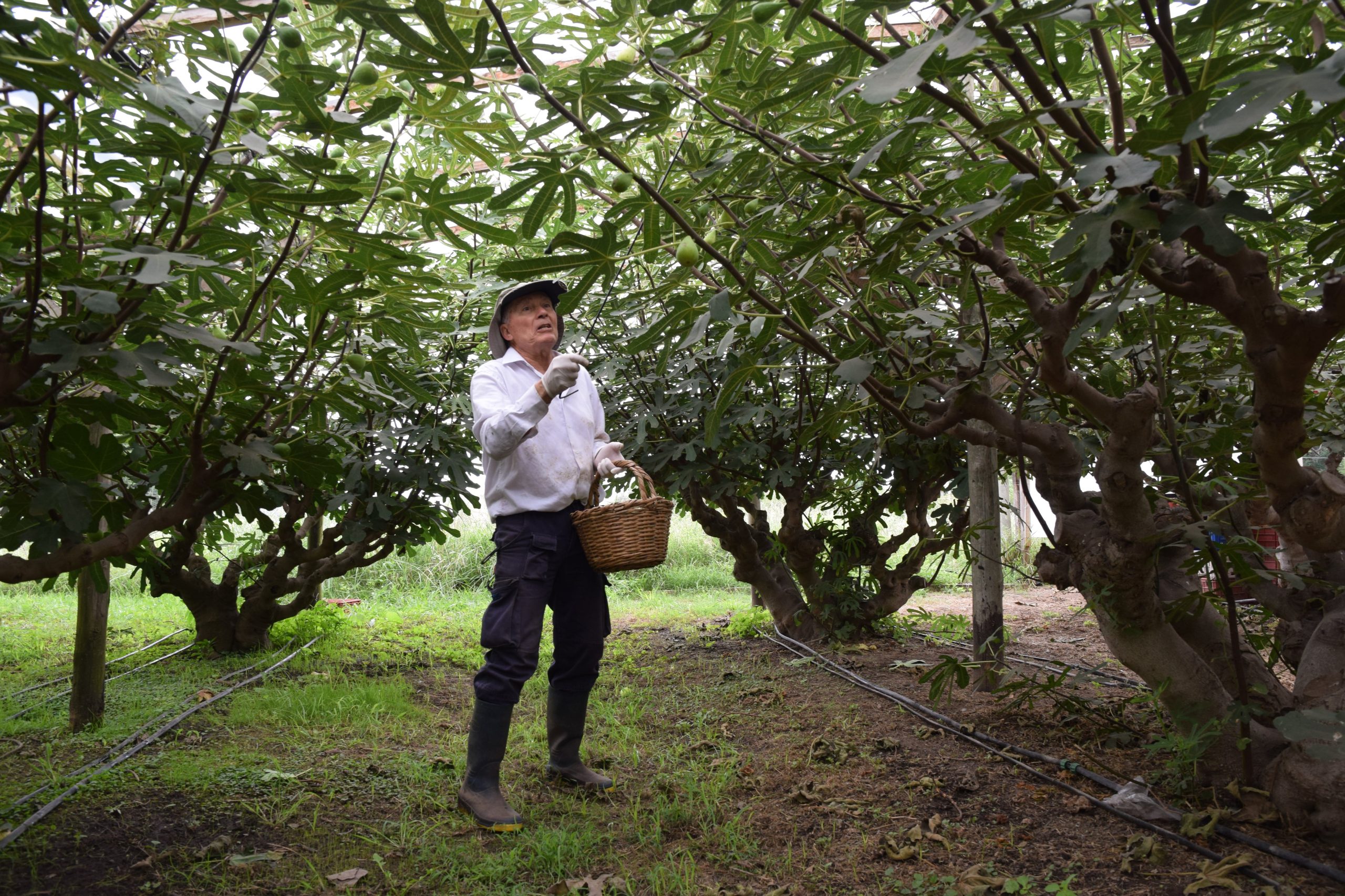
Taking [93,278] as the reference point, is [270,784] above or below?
below

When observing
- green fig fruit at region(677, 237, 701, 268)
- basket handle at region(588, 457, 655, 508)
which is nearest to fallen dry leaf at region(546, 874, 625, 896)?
basket handle at region(588, 457, 655, 508)

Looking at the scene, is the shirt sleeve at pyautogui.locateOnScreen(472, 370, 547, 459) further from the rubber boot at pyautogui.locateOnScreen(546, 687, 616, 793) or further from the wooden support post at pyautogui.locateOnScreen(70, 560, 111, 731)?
the wooden support post at pyautogui.locateOnScreen(70, 560, 111, 731)

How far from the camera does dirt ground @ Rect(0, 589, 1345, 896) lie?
6.19ft

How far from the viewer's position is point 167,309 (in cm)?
160

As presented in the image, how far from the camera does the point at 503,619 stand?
245 centimetres

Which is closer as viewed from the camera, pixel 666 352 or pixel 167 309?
pixel 167 309

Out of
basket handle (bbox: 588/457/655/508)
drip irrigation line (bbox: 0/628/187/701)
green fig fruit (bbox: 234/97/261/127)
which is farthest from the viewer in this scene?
drip irrigation line (bbox: 0/628/187/701)

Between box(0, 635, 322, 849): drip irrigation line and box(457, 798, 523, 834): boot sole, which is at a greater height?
box(0, 635, 322, 849): drip irrigation line

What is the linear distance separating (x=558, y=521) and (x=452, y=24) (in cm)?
134

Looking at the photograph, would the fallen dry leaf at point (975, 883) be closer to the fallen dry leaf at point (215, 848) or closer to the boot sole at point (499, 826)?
the boot sole at point (499, 826)

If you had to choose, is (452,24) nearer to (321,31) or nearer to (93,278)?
(321,31)

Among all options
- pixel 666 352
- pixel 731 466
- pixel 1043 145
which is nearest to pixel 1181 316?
pixel 1043 145

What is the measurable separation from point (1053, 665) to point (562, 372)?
2.69m

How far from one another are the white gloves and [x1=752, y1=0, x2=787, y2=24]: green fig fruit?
142 centimetres
